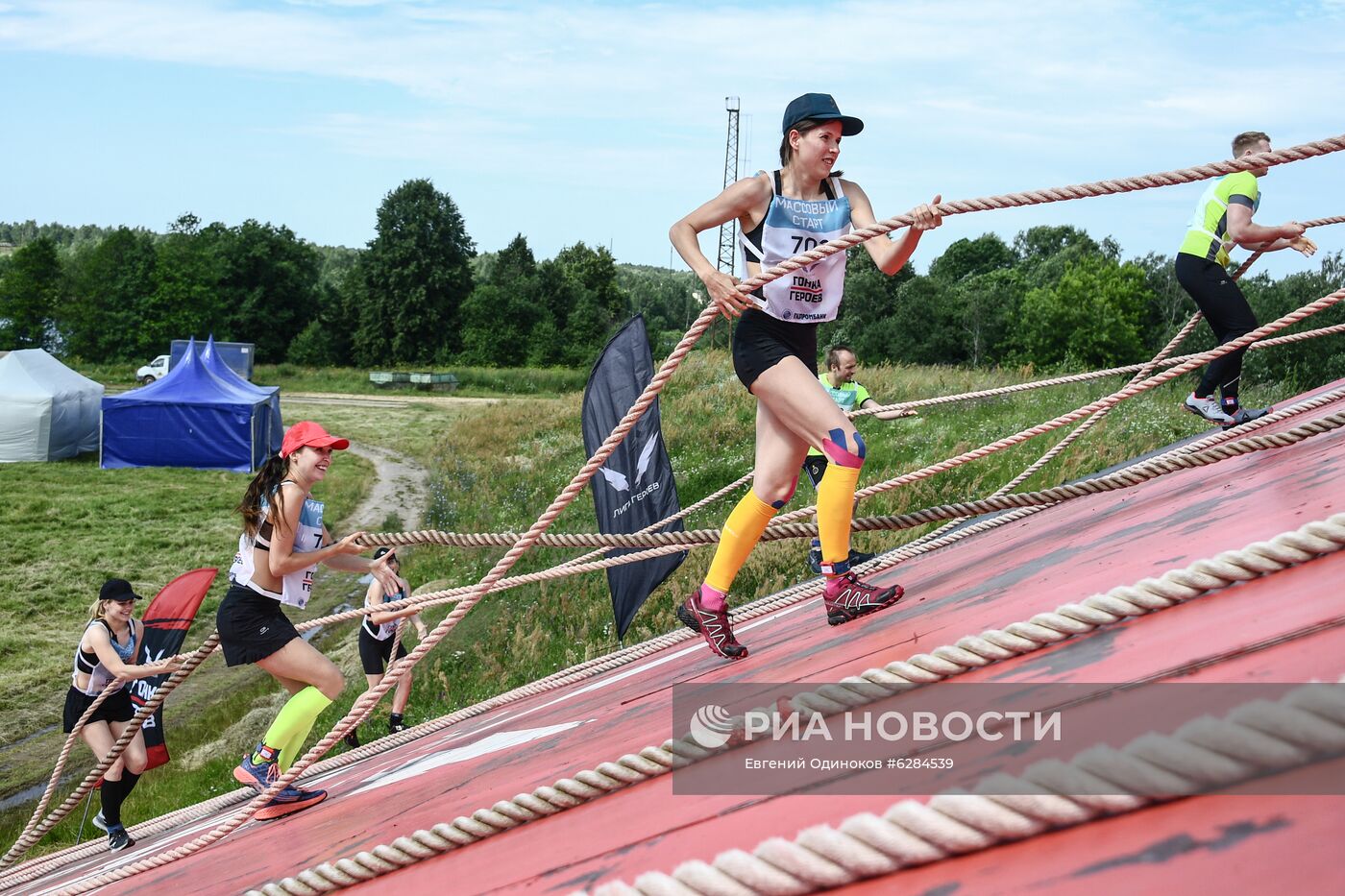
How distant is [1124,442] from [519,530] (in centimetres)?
771

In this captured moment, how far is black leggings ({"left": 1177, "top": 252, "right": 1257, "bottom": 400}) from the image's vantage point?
6.08m

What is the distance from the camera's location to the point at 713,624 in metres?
3.99

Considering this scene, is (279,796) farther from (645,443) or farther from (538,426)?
(538,426)

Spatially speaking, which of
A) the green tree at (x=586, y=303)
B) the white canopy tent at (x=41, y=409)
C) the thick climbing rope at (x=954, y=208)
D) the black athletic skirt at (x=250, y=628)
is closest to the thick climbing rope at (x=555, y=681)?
the black athletic skirt at (x=250, y=628)

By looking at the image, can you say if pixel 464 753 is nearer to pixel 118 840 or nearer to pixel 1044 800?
pixel 118 840

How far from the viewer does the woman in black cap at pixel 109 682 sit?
6602 mm

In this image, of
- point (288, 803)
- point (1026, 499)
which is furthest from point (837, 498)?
point (288, 803)

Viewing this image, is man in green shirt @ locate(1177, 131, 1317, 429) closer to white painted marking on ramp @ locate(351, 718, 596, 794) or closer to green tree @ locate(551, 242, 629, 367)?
white painted marking on ramp @ locate(351, 718, 596, 794)

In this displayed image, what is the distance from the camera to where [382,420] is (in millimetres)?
38594

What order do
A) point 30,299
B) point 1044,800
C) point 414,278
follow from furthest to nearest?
point 414,278
point 30,299
point 1044,800

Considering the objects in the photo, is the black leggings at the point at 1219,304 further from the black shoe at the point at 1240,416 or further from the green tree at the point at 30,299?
the green tree at the point at 30,299

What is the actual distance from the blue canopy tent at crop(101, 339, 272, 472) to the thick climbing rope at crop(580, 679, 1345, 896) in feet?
83.0

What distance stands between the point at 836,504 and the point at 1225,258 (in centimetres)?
377

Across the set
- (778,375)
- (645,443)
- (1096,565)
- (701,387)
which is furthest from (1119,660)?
(701,387)
